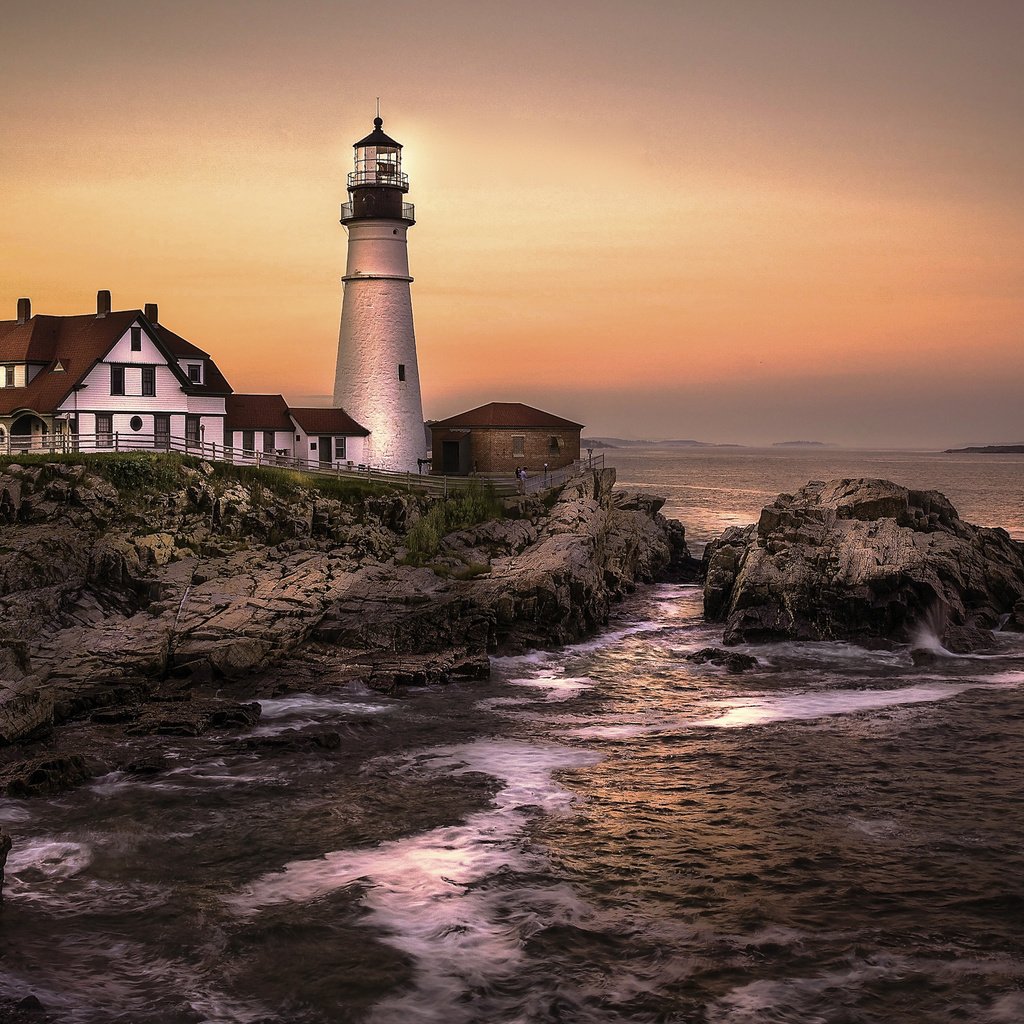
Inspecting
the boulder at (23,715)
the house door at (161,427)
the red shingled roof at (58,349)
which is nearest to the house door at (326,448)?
the red shingled roof at (58,349)

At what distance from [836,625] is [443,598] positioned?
12.8 metres

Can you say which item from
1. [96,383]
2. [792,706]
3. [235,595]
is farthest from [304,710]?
[96,383]

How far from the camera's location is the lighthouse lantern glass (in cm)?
5128

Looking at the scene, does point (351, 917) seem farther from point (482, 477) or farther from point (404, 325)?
point (404, 325)

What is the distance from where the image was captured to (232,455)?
45812 mm

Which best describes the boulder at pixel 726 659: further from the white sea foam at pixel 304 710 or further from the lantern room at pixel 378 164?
the lantern room at pixel 378 164

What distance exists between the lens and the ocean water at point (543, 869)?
44.8ft

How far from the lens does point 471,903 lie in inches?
637

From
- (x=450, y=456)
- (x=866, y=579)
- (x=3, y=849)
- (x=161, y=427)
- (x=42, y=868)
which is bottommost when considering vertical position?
(x=42, y=868)

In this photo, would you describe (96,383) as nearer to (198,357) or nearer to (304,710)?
(198,357)

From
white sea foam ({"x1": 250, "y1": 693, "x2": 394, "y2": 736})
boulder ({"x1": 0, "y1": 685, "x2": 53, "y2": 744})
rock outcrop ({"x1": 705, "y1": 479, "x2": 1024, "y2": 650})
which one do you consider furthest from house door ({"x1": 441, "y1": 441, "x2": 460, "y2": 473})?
boulder ({"x1": 0, "y1": 685, "x2": 53, "y2": 744})

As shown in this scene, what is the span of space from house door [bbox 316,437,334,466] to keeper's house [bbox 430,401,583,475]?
6.17m

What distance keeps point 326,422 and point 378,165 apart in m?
12.5

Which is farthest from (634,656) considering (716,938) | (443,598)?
(716,938)
